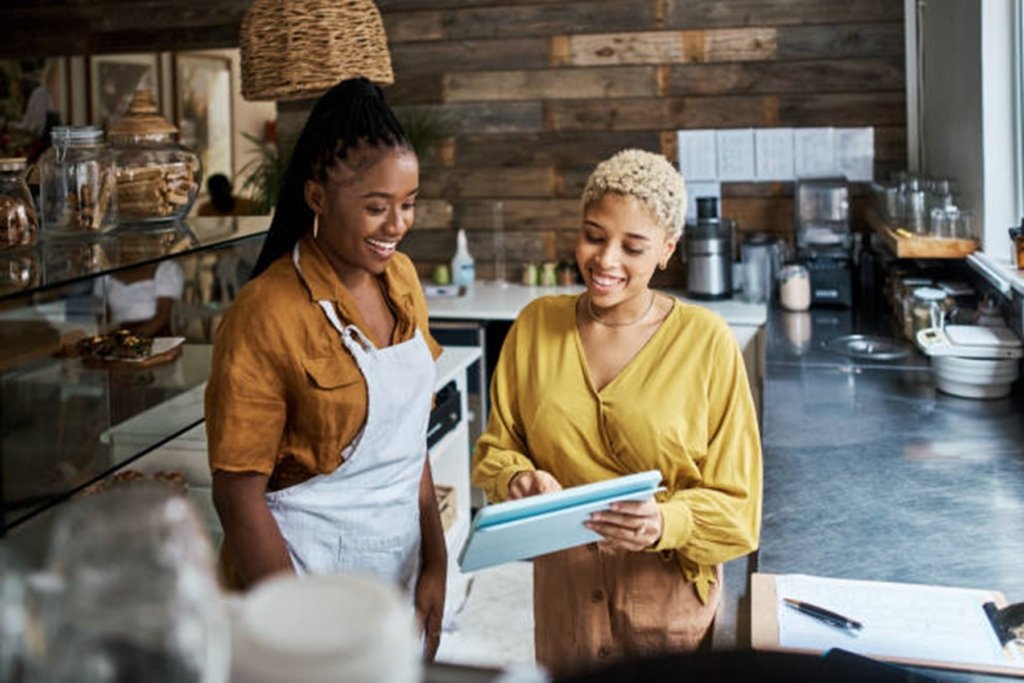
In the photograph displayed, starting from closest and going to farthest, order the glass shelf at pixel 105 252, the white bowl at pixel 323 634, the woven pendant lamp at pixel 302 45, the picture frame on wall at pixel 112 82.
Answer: the white bowl at pixel 323 634 → the glass shelf at pixel 105 252 → the woven pendant lamp at pixel 302 45 → the picture frame on wall at pixel 112 82

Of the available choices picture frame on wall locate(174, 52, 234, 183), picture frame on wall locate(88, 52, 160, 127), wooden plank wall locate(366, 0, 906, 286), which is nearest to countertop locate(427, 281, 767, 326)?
wooden plank wall locate(366, 0, 906, 286)

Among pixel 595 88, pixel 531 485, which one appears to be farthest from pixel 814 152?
pixel 531 485

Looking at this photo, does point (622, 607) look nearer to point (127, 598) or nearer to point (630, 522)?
point (630, 522)

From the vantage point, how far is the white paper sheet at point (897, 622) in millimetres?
1429

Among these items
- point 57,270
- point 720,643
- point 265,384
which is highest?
point 57,270

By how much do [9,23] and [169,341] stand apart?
12.3ft

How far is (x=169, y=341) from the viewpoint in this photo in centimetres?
219

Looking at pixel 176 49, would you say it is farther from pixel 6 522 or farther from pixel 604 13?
pixel 6 522

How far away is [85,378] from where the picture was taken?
1895mm

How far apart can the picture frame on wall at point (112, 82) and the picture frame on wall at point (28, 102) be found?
0.23m

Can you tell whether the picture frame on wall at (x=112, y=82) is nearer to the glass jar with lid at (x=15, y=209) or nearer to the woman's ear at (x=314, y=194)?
the glass jar with lid at (x=15, y=209)

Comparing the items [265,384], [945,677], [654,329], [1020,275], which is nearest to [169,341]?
[265,384]

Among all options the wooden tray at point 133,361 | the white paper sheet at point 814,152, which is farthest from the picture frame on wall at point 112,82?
the wooden tray at point 133,361

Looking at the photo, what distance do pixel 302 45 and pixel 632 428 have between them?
1.39m
